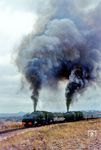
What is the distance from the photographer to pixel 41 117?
166 feet

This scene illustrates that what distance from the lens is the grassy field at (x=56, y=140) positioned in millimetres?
32750

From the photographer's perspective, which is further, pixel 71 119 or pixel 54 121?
pixel 71 119

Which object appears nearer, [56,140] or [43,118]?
[56,140]

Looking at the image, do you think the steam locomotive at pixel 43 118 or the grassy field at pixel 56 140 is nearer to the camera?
the grassy field at pixel 56 140

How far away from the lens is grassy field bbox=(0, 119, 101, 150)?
32.8m

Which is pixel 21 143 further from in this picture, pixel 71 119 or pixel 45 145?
pixel 71 119

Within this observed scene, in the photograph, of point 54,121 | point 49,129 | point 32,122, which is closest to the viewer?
point 49,129

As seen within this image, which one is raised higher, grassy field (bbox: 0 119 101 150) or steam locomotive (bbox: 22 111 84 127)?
steam locomotive (bbox: 22 111 84 127)

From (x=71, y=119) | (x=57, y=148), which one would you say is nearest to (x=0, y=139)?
(x=57, y=148)

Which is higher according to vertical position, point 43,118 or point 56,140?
point 43,118

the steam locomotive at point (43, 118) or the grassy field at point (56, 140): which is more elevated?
the steam locomotive at point (43, 118)

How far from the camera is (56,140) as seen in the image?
36.4 metres

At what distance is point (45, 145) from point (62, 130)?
24.7 ft

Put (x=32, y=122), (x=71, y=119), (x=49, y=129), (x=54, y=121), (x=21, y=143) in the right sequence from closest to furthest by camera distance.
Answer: (x=21, y=143) < (x=49, y=129) < (x=32, y=122) < (x=54, y=121) < (x=71, y=119)
